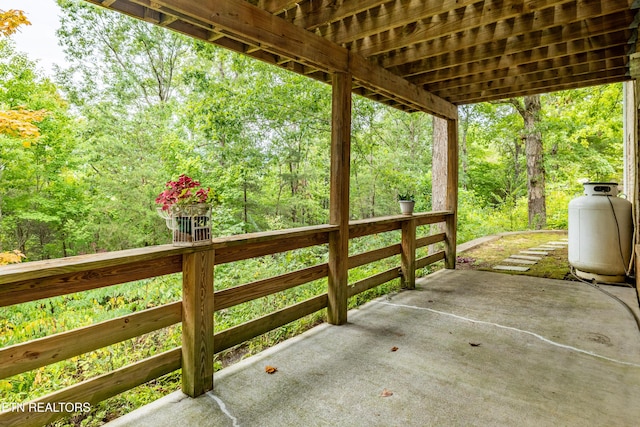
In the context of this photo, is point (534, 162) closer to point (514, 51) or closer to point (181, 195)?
point (514, 51)

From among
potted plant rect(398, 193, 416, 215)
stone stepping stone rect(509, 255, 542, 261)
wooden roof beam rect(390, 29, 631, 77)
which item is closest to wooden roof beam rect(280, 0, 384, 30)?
wooden roof beam rect(390, 29, 631, 77)

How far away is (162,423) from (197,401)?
0.75ft

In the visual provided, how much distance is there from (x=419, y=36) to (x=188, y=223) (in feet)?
7.71

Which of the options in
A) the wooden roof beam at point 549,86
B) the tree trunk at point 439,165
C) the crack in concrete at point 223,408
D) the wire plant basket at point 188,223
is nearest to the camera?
the crack in concrete at point 223,408

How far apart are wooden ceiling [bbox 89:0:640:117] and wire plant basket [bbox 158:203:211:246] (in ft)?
3.54

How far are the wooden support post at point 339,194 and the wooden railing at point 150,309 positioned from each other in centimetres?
11

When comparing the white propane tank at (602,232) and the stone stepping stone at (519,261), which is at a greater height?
the white propane tank at (602,232)

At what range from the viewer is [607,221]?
Result: 4.18 m

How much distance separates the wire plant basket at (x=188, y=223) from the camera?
1970mm

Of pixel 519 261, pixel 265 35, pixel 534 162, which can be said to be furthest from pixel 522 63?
pixel 534 162

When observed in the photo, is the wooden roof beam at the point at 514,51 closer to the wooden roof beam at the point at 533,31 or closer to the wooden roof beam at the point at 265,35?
the wooden roof beam at the point at 533,31

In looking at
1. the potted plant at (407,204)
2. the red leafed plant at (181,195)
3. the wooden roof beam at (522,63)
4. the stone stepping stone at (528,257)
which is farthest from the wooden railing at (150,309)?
the stone stepping stone at (528,257)

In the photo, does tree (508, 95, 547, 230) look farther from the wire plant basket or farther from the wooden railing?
the wire plant basket

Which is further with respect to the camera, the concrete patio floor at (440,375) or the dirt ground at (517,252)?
the dirt ground at (517,252)
